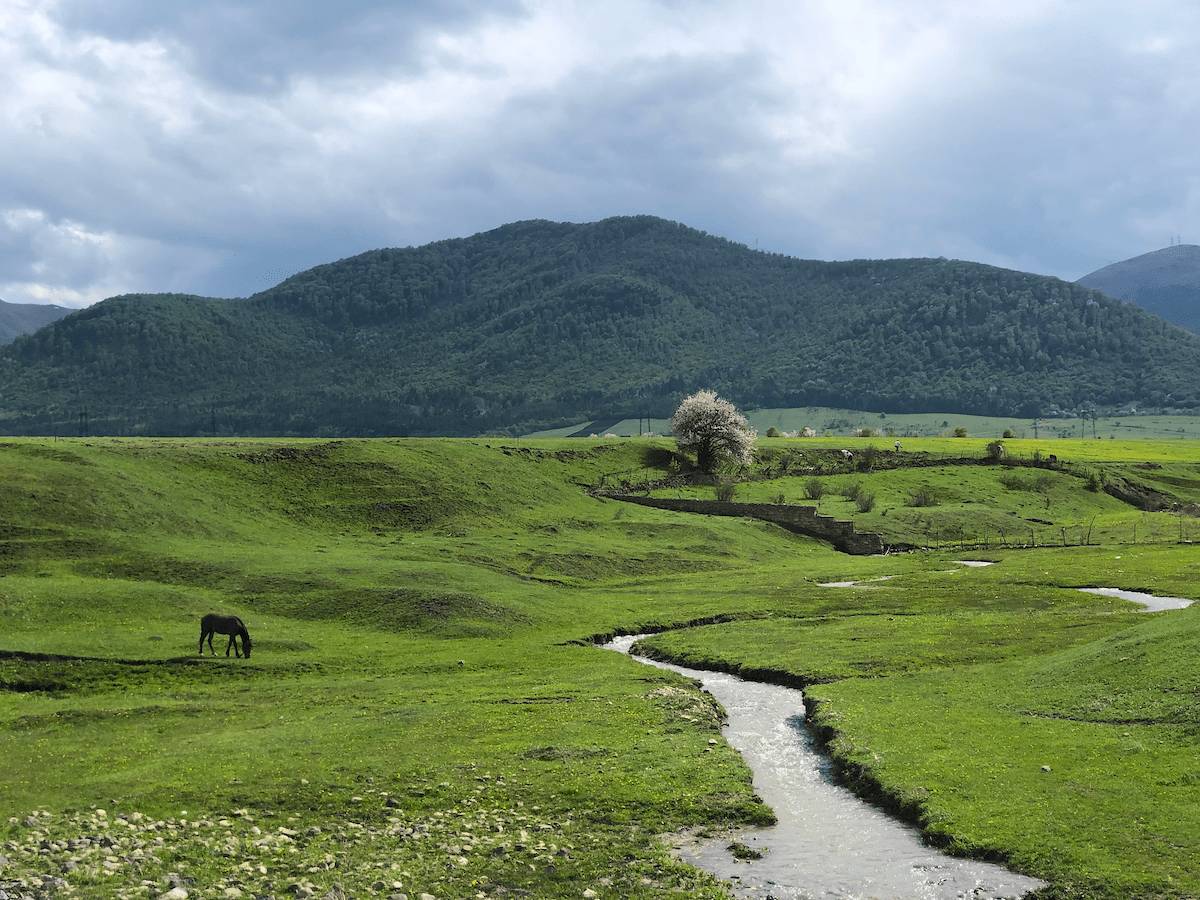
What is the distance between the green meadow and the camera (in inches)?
784

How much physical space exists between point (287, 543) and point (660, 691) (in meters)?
44.1

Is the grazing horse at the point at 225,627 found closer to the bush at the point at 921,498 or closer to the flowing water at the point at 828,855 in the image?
the flowing water at the point at 828,855

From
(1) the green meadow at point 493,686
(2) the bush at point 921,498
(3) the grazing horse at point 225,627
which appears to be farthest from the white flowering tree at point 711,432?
(3) the grazing horse at point 225,627

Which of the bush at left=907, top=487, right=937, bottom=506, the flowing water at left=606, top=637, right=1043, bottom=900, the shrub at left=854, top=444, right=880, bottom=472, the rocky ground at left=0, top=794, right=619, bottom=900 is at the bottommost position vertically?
the flowing water at left=606, top=637, right=1043, bottom=900

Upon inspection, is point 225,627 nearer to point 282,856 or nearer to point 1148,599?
point 282,856

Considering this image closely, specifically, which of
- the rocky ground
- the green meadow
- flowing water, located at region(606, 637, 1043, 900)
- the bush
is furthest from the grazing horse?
the bush

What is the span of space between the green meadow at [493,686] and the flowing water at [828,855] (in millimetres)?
705

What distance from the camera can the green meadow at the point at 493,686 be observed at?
19906mm

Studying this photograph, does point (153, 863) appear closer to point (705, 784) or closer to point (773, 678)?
point (705, 784)

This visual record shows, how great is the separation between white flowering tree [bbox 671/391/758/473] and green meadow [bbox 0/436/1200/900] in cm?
3669

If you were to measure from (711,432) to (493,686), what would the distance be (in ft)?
308

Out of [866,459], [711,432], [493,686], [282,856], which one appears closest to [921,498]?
[866,459]

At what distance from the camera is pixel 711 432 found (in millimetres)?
128375

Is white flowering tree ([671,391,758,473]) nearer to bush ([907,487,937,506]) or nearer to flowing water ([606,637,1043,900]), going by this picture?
→ bush ([907,487,937,506])
